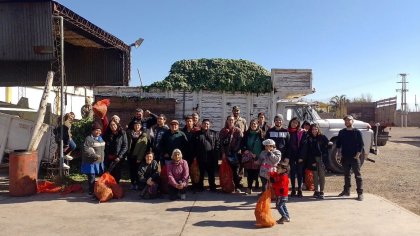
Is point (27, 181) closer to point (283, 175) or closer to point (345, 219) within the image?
point (283, 175)

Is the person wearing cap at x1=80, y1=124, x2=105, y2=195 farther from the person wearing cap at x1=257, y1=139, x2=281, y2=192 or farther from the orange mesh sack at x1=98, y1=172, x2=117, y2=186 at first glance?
the person wearing cap at x1=257, y1=139, x2=281, y2=192

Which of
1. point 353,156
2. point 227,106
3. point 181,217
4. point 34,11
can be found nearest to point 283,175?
point 181,217

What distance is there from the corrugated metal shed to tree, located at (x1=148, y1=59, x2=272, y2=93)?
2.35 m

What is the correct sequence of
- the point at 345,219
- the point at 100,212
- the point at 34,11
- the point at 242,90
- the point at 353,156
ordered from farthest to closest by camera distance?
the point at 242,90 < the point at 34,11 < the point at 353,156 < the point at 100,212 < the point at 345,219

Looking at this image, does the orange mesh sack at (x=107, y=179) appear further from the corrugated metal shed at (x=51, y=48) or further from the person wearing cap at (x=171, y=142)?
the corrugated metal shed at (x=51, y=48)

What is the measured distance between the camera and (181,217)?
641 cm

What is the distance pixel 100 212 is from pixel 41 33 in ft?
15.3

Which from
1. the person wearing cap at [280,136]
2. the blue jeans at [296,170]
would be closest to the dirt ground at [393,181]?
the blue jeans at [296,170]

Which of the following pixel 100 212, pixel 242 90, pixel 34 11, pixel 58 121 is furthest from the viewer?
pixel 242 90

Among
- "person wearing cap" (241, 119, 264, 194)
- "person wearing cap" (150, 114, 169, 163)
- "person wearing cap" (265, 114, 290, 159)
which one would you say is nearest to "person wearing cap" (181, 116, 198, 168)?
"person wearing cap" (150, 114, 169, 163)

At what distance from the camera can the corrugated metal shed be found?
352 inches

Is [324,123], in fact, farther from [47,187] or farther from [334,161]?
[47,187]

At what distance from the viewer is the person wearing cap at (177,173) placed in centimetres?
763

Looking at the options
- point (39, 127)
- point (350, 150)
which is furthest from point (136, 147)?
point (350, 150)
